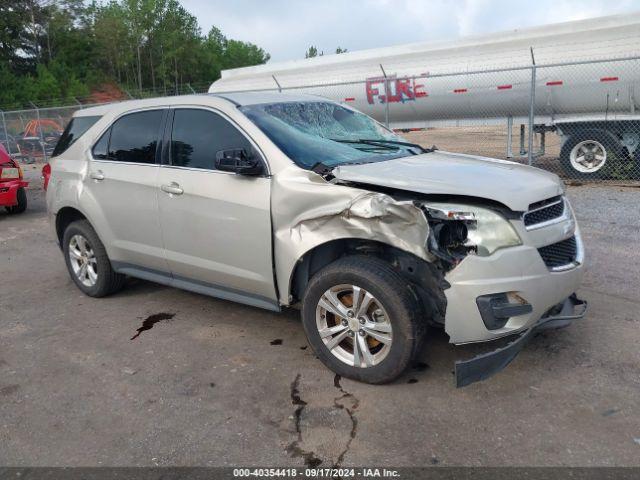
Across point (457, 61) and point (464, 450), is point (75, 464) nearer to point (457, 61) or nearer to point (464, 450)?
point (464, 450)

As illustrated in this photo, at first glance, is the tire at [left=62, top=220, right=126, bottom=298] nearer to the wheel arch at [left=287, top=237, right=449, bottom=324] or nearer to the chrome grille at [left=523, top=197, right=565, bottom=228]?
the wheel arch at [left=287, top=237, right=449, bottom=324]

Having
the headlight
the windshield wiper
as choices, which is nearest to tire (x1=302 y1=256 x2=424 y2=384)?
the headlight

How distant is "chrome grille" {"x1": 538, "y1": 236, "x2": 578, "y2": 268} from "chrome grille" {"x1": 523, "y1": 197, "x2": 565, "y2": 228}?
0.16 meters

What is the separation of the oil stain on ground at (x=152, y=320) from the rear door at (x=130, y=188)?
1.40 ft

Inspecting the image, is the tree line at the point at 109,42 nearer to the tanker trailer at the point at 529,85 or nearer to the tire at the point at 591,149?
the tanker trailer at the point at 529,85

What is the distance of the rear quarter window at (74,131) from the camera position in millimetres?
5246

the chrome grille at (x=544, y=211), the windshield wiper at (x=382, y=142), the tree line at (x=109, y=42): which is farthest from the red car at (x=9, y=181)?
the tree line at (x=109, y=42)

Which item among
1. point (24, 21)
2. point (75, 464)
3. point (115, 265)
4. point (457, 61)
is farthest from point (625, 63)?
point (24, 21)

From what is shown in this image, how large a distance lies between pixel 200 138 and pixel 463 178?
202 centimetres

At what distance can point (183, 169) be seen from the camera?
4.27 meters

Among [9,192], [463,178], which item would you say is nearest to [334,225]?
[463,178]

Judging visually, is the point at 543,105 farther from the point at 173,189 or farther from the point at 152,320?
the point at 152,320

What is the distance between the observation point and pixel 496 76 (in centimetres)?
1202

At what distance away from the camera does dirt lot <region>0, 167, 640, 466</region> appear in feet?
9.32
